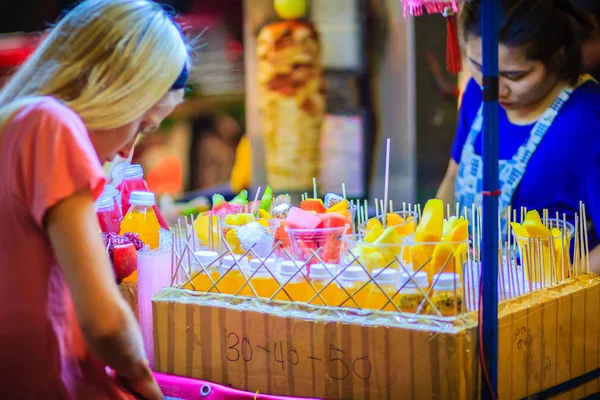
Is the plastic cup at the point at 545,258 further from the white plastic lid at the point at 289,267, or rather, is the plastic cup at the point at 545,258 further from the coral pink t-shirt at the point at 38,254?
the coral pink t-shirt at the point at 38,254

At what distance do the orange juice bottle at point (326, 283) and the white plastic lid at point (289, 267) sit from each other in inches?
1.7

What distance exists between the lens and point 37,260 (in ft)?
3.93

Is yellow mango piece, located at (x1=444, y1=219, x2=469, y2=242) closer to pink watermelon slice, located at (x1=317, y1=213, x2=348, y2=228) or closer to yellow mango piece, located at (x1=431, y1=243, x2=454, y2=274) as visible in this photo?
yellow mango piece, located at (x1=431, y1=243, x2=454, y2=274)

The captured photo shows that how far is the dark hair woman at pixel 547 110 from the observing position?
2.67 m

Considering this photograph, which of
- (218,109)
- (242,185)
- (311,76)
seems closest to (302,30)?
(311,76)

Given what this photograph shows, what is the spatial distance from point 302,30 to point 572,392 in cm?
231

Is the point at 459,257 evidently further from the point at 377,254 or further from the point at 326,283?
the point at 326,283

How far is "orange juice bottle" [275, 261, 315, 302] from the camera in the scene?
64.0 inches

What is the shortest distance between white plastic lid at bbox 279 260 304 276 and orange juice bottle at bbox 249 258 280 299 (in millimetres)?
44

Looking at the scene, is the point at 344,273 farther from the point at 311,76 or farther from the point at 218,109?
the point at 218,109

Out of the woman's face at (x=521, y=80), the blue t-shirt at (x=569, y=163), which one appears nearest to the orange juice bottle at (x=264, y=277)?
the blue t-shirt at (x=569, y=163)

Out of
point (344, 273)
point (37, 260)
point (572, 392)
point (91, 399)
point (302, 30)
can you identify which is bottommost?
point (572, 392)

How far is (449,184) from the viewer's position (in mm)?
3287

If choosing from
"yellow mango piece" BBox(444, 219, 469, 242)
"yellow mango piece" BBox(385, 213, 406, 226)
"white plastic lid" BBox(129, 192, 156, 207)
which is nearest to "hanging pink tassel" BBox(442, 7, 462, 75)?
"yellow mango piece" BBox(385, 213, 406, 226)
